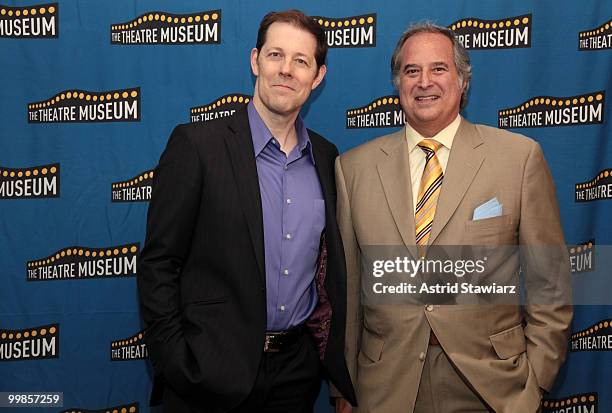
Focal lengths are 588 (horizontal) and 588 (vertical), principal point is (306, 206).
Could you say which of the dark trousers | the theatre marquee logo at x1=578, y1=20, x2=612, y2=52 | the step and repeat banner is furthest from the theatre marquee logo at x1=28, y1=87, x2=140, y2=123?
the theatre marquee logo at x1=578, y1=20, x2=612, y2=52

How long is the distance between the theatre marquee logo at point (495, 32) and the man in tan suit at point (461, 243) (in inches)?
28.2

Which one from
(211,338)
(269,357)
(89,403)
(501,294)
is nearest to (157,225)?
(211,338)

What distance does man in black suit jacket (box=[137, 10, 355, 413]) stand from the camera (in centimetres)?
172

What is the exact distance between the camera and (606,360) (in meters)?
2.73

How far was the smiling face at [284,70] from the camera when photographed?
186 cm

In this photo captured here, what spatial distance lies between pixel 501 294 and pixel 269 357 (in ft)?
2.46

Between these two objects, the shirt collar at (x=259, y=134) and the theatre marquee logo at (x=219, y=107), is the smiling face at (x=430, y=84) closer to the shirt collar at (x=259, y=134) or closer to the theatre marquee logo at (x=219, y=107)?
the shirt collar at (x=259, y=134)

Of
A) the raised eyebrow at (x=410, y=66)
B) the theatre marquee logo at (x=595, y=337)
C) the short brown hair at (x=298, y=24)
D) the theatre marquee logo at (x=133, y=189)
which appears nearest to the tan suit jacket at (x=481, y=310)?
the raised eyebrow at (x=410, y=66)

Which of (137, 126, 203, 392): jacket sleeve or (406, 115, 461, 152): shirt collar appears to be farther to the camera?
(406, 115, 461, 152): shirt collar

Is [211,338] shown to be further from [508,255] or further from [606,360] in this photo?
[606,360]

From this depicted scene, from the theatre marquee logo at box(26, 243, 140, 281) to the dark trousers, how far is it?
1.08 m

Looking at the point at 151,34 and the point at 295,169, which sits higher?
the point at 151,34

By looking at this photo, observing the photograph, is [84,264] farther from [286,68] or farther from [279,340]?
[286,68]

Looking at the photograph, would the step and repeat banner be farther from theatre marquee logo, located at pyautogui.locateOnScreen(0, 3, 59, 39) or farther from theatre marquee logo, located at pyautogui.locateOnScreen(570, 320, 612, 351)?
theatre marquee logo, located at pyautogui.locateOnScreen(570, 320, 612, 351)
